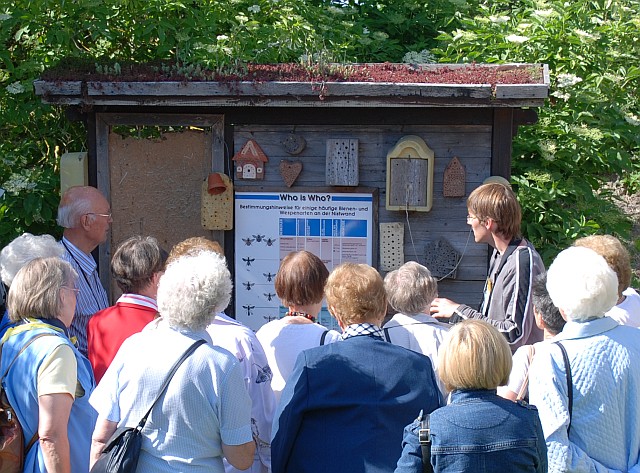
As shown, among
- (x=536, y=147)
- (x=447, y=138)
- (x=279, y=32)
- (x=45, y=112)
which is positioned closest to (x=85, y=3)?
(x=45, y=112)

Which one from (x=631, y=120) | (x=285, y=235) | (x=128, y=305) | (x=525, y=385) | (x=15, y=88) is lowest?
(x=525, y=385)

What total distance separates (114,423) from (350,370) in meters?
0.93

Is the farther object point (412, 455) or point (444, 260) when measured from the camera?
point (444, 260)

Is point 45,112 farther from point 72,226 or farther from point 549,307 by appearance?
point 549,307

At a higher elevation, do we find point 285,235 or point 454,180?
point 454,180

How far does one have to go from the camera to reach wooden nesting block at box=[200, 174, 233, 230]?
5641 mm

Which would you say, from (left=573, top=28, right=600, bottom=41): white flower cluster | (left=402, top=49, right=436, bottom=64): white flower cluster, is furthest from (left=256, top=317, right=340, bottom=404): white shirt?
(left=402, top=49, right=436, bottom=64): white flower cluster

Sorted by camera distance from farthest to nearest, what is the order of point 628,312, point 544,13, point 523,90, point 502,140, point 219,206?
point 544,13, point 219,206, point 502,140, point 523,90, point 628,312

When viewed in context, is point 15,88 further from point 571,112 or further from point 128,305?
point 571,112

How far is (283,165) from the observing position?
5.65 m

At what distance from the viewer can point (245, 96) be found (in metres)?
5.36

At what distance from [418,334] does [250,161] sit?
2406 millimetres

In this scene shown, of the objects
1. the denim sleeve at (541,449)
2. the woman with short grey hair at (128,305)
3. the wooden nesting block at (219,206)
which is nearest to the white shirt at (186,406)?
the woman with short grey hair at (128,305)

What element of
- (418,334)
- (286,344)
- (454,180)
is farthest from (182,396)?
(454,180)
